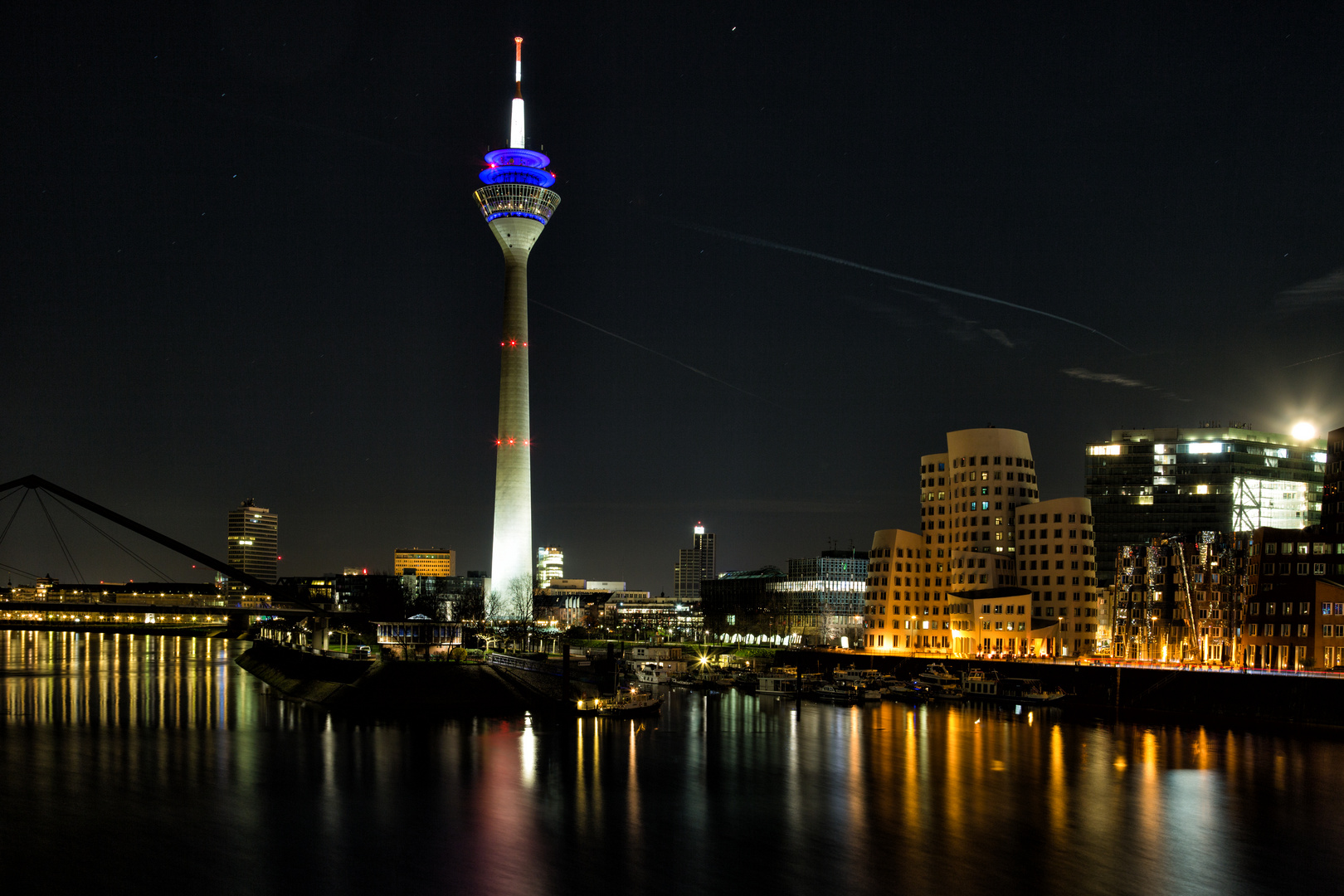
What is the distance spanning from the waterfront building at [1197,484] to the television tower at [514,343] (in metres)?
74.1

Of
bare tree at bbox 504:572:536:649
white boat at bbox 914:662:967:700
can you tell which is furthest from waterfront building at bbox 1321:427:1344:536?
bare tree at bbox 504:572:536:649

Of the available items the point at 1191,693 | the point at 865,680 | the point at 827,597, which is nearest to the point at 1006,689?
the point at 865,680

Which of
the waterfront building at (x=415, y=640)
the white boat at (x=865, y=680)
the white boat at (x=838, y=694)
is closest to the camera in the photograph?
the waterfront building at (x=415, y=640)

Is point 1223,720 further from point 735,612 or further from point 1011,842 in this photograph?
point 735,612

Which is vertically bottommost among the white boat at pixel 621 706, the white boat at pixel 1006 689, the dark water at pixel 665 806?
the white boat at pixel 1006 689

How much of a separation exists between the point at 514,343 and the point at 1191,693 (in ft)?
311

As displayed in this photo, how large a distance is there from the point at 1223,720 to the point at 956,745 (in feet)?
62.0

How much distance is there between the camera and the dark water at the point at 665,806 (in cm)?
3675

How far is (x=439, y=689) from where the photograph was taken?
253 feet

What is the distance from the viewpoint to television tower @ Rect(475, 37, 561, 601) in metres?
148

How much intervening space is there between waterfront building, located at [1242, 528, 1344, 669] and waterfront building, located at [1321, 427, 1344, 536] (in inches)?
24.9

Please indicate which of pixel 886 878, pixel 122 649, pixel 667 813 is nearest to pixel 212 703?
pixel 667 813

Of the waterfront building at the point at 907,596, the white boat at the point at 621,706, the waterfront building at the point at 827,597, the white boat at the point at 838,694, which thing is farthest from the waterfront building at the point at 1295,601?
the waterfront building at the point at 827,597

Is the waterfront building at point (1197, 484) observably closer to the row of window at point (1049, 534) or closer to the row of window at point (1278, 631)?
the row of window at point (1049, 534)
